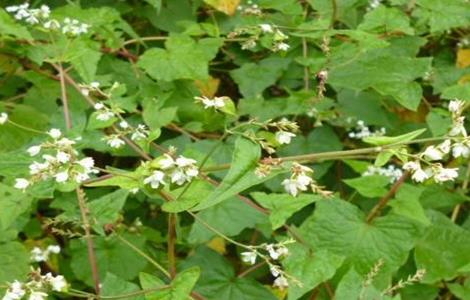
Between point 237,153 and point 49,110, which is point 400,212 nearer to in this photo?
point 237,153

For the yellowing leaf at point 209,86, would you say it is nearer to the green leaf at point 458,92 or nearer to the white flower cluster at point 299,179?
the green leaf at point 458,92

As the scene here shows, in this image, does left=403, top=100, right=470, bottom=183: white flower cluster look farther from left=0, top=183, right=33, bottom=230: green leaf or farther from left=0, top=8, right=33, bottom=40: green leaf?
left=0, top=8, right=33, bottom=40: green leaf

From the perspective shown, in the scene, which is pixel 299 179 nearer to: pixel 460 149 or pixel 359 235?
pixel 460 149

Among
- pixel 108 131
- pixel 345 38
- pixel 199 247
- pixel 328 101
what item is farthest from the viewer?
pixel 345 38

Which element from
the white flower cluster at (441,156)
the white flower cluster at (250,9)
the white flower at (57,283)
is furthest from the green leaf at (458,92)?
the white flower at (57,283)

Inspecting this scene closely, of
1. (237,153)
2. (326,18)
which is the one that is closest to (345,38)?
(326,18)
